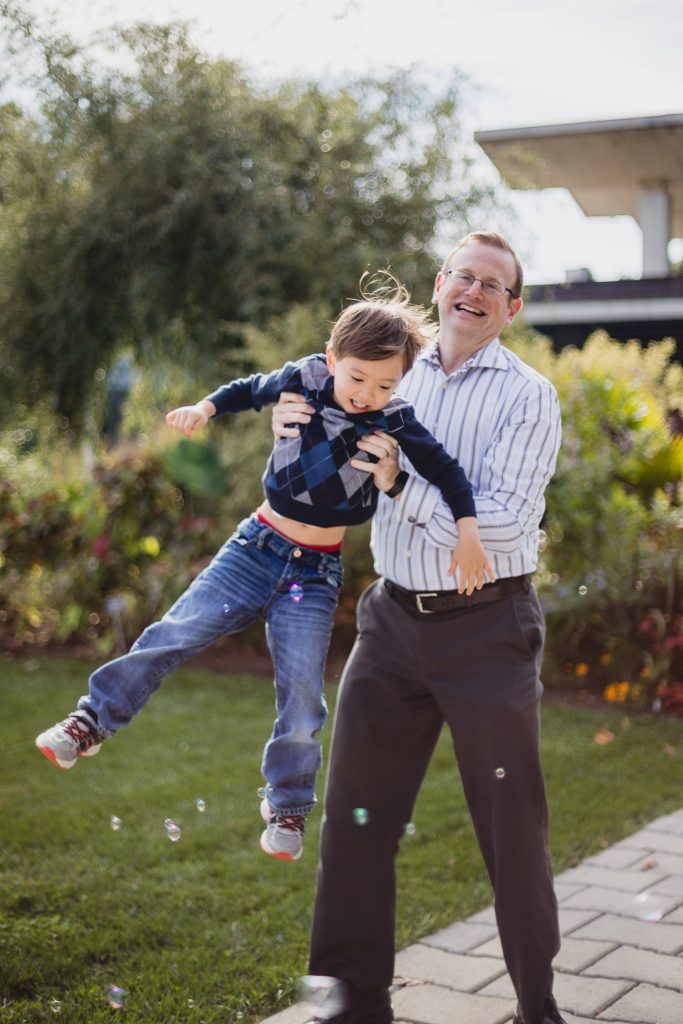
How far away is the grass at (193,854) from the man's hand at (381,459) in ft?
5.12

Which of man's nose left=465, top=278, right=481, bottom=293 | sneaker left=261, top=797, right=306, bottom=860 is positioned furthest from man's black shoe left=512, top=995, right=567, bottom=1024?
man's nose left=465, top=278, right=481, bottom=293

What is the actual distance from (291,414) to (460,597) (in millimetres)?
597

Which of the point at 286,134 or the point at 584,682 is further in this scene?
the point at 286,134

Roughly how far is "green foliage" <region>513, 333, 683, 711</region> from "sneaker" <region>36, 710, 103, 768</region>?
4.41 metres

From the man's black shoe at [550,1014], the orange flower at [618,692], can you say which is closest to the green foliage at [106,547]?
the orange flower at [618,692]

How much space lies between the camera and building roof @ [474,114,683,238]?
13617mm

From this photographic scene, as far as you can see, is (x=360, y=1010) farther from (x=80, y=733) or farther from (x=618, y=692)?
(x=618, y=692)

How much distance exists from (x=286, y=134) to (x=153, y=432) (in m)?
2.68

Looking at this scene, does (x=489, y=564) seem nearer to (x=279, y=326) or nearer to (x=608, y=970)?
(x=608, y=970)

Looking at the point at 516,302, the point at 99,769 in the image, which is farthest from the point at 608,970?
the point at 99,769

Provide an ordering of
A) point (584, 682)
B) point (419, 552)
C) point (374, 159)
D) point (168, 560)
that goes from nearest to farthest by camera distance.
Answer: point (419, 552) < point (584, 682) < point (168, 560) < point (374, 159)

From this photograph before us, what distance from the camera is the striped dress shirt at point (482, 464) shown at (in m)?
2.55

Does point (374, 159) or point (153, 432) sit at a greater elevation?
point (374, 159)

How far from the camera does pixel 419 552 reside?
8.89 feet
